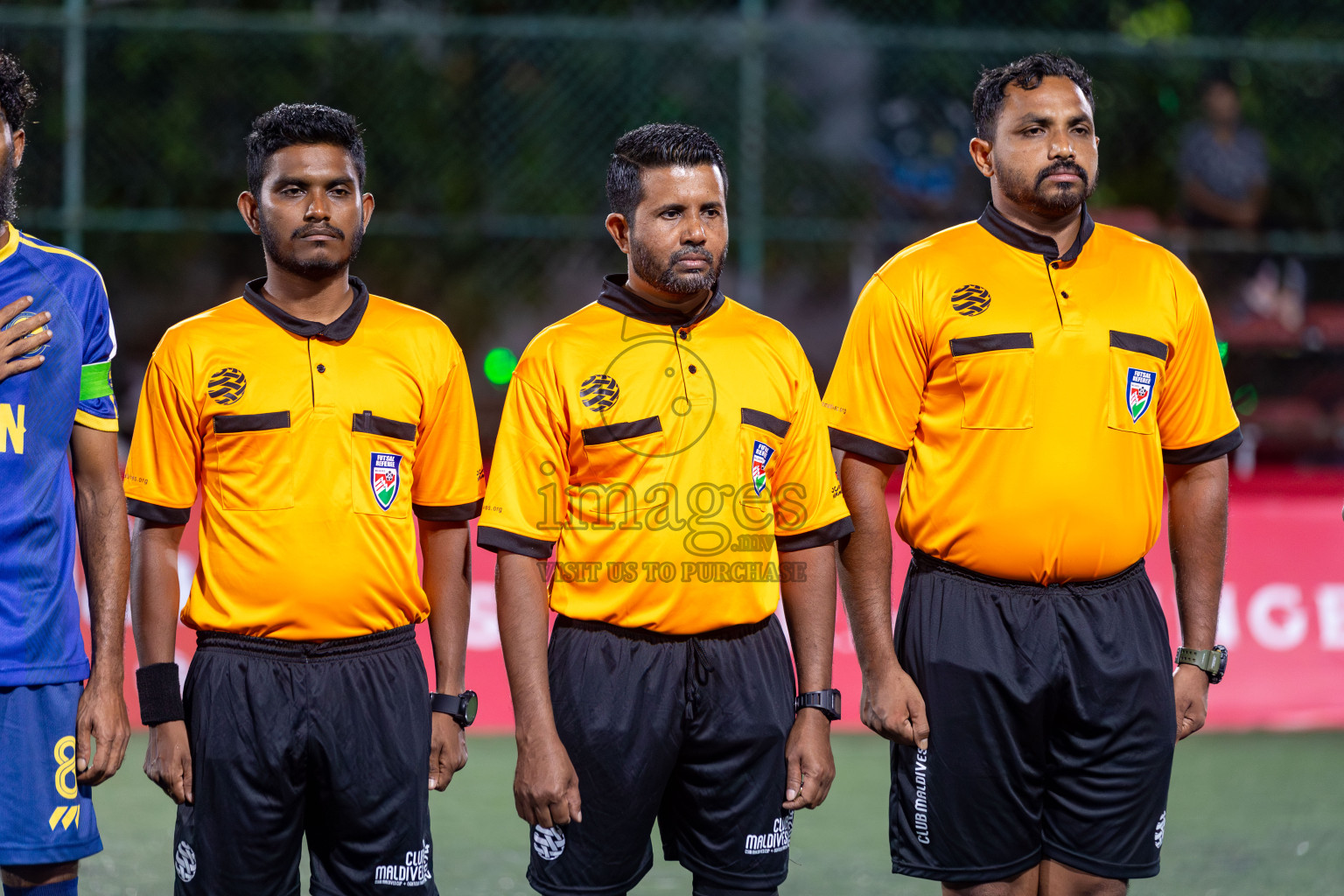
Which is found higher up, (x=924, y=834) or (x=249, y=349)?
(x=249, y=349)

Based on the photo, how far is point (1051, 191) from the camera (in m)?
3.81

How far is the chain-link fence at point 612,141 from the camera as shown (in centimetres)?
949

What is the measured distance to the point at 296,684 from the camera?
3613 millimetres

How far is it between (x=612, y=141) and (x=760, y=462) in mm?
6920

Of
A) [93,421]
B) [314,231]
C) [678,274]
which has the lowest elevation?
[93,421]

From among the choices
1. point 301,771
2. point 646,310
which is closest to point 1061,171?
point 646,310

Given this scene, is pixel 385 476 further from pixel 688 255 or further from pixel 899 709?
pixel 899 709

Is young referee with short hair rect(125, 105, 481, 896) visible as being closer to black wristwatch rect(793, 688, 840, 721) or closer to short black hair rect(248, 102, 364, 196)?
short black hair rect(248, 102, 364, 196)

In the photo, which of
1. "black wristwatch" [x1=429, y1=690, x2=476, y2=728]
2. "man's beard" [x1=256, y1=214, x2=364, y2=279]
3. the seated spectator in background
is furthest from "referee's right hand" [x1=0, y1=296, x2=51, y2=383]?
the seated spectator in background

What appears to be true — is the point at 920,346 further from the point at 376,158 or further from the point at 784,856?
the point at 376,158

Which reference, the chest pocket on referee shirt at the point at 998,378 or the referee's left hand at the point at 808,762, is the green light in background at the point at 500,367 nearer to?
the chest pocket on referee shirt at the point at 998,378

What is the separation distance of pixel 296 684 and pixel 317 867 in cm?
47

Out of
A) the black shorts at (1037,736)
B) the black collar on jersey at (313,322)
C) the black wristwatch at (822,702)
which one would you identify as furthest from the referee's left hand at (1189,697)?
the black collar on jersey at (313,322)

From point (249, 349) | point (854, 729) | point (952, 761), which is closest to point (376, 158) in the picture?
point (854, 729)
